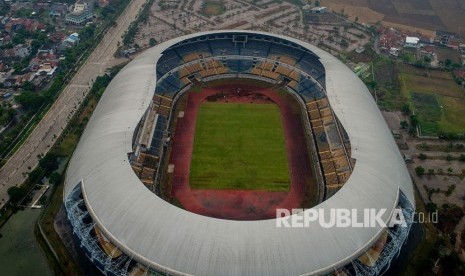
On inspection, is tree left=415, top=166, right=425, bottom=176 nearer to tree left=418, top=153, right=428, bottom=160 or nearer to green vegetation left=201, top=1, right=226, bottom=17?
tree left=418, top=153, right=428, bottom=160

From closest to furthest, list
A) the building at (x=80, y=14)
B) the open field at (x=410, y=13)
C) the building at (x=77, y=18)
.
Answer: the building at (x=77, y=18), the building at (x=80, y=14), the open field at (x=410, y=13)

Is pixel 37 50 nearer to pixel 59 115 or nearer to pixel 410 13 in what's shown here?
pixel 59 115

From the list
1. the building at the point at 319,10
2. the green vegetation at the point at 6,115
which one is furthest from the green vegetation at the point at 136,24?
the building at the point at 319,10

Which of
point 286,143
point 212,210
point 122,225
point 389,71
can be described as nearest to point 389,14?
point 389,71

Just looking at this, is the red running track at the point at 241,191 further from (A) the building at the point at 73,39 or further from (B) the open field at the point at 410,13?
(B) the open field at the point at 410,13

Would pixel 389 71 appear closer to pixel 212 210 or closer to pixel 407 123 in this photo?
pixel 407 123

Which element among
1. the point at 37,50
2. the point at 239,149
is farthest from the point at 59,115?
the point at 239,149

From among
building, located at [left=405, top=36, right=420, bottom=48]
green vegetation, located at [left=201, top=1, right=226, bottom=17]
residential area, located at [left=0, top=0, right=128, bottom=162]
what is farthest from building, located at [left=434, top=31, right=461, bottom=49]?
residential area, located at [left=0, top=0, right=128, bottom=162]
